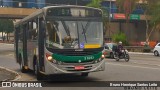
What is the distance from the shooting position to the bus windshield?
15.1 m

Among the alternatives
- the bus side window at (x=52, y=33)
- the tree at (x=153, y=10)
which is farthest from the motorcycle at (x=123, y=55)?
the tree at (x=153, y=10)

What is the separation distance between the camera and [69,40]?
1513 centimetres

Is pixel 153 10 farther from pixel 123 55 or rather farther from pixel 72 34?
pixel 72 34

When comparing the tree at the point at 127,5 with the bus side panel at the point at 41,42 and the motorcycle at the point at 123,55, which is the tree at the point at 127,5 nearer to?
the motorcycle at the point at 123,55

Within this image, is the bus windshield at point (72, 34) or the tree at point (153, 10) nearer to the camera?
the bus windshield at point (72, 34)

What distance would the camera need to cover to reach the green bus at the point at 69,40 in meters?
15.0

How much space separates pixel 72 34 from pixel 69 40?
277mm

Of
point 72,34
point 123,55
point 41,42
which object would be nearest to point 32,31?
point 41,42

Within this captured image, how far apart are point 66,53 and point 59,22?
127cm

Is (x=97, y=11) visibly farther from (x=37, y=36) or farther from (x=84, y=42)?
(x=37, y=36)

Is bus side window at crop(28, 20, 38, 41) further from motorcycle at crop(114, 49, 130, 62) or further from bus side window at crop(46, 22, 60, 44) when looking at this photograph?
motorcycle at crop(114, 49, 130, 62)

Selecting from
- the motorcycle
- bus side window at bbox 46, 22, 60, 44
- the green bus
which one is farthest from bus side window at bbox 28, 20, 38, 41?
the motorcycle

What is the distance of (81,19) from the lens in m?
15.6

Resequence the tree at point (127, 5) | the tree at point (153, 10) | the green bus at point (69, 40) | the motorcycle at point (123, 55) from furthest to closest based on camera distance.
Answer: the tree at point (127, 5), the tree at point (153, 10), the motorcycle at point (123, 55), the green bus at point (69, 40)
